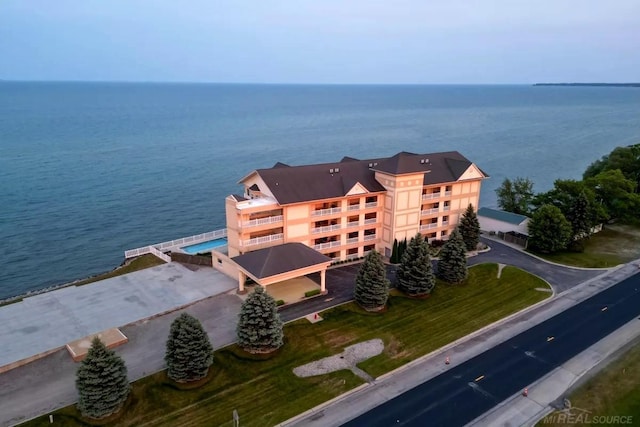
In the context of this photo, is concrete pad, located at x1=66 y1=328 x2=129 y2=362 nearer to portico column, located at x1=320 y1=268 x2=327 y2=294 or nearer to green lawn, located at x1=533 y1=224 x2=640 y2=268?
portico column, located at x1=320 y1=268 x2=327 y2=294

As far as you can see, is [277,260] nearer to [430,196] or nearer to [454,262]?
[454,262]

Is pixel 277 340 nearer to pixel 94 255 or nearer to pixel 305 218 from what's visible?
pixel 305 218

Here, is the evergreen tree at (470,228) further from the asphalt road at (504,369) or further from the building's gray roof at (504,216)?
the asphalt road at (504,369)

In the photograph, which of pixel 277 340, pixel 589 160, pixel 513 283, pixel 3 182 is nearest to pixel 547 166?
pixel 589 160

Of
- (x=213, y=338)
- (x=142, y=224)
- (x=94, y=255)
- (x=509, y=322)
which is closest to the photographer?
(x=213, y=338)

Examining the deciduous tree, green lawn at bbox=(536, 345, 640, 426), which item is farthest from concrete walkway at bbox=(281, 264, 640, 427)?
the deciduous tree

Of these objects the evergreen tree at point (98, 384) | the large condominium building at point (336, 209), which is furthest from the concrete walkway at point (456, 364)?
the large condominium building at point (336, 209)

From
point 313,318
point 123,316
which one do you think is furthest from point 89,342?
point 313,318
